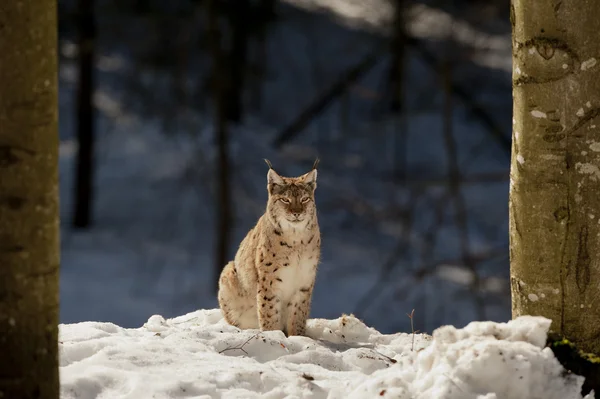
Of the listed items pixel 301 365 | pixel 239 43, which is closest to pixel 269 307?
pixel 301 365

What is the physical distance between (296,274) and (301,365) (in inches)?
56.5

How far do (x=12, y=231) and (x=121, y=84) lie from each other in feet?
60.1

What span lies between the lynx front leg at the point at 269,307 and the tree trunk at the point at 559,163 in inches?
92.7

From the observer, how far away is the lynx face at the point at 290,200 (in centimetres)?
655

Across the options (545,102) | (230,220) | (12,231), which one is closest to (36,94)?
(12,231)

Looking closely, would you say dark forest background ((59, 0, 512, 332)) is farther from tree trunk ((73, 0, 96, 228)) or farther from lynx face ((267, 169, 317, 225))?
lynx face ((267, 169, 317, 225))

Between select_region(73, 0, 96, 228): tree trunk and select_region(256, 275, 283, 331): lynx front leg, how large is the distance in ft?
37.3

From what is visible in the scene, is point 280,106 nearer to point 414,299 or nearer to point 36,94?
point 414,299

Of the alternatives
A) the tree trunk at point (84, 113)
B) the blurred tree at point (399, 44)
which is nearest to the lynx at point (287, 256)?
the blurred tree at point (399, 44)

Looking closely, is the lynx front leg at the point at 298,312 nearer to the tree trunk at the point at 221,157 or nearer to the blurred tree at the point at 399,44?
the blurred tree at the point at 399,44

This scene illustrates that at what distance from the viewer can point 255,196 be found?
1809cm

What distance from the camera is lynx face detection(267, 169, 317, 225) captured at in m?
6.55

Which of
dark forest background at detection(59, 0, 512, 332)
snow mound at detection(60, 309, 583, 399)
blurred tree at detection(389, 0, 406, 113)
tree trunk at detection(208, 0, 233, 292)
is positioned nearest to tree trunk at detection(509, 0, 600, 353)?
snow mound at detection(60, 309, 583, 399)

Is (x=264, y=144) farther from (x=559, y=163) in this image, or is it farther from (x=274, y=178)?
(x=559, y=163)
